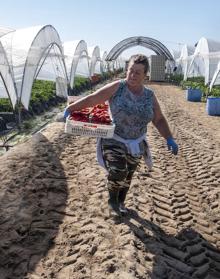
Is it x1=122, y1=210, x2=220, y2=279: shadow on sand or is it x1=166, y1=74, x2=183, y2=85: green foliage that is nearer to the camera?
x1=122, y1=210, x2=220, y2=279: shadow on sand

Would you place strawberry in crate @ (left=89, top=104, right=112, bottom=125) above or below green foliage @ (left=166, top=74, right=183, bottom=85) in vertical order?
above

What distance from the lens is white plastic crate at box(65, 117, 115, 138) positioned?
3.41m

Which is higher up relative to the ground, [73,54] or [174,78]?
[73,54]

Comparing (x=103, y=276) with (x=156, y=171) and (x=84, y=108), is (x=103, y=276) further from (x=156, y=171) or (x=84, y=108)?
(x=156, y=171)

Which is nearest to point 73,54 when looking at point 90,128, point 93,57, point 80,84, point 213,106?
point 80,84

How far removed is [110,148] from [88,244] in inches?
34.5

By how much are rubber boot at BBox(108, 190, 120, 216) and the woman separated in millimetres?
72

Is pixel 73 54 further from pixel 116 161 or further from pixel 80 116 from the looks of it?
pixel 116 161

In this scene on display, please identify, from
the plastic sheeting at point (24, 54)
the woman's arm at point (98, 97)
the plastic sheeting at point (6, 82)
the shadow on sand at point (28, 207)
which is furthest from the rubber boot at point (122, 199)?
the plastic sheeting at point (24, 54)

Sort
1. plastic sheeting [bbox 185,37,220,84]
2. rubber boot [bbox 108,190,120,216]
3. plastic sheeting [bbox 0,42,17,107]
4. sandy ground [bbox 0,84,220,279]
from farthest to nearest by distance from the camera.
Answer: plastic sheeting [bbox 185,37,220,84], plastic sheeting [bbox 0,42,17,107], rubber boot [bbox 108,190,120,216], sandy ground [bbox 0,84,220,279]

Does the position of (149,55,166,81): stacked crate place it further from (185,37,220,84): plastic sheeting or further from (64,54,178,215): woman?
(64,54,178,215): woman

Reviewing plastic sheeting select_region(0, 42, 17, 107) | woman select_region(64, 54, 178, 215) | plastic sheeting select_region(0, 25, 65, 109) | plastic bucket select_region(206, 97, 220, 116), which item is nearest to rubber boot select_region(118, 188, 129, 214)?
woman select_region(64, 54, 178, 215)

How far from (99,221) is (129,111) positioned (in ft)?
3.77

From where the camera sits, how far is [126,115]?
3.47m
